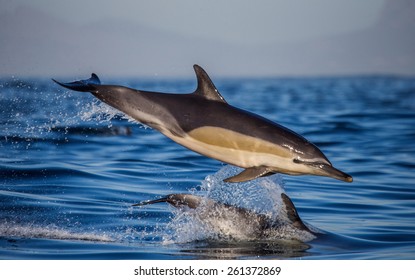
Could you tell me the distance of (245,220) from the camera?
7.08m

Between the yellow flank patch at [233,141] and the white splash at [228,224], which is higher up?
the yellow flank patch at [233,141]

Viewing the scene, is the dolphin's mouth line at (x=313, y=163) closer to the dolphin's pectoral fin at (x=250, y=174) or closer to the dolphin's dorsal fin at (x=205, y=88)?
the dolphin's pectoral fin at (x=250, y=174)

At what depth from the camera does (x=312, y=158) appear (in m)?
6.07

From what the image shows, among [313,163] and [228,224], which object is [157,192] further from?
[313,163]

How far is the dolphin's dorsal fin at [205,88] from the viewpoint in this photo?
20.2 feet

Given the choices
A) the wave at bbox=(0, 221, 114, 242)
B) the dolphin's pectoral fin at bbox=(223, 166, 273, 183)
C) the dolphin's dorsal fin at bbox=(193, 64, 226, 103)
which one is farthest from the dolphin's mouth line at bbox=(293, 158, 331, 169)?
the wave at bbox=(0, 221, 114, 242)

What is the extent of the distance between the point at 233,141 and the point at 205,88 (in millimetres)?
486

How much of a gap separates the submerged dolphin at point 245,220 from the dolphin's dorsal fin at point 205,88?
1.22 metres

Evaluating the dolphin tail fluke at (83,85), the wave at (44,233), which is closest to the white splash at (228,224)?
the wave at (44,233)

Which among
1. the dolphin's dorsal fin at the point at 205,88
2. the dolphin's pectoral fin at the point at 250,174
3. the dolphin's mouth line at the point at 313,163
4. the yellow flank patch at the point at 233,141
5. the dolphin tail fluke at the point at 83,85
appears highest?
the dolphin's dorsal fin at the point at 205,88

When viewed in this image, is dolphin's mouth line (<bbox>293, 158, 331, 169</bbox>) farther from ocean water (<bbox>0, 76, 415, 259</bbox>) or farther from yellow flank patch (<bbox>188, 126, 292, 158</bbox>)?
ocean water (<bbox>0, 76, 415, 259</bbox>)

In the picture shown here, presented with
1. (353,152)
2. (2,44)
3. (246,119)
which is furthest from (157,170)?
(246,119)

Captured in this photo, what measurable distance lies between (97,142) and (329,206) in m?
4.70
